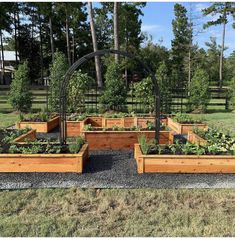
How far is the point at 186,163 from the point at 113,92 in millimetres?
9295

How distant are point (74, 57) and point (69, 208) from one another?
33082 millimetres

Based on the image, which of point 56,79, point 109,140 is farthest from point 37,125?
point 56,79

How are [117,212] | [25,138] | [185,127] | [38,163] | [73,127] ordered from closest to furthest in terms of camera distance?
[117,212], [38,163], [25,138], [185,127], [73,127]

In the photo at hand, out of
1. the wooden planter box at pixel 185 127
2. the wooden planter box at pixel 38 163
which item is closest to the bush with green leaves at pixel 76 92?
the wooden planter box at pixel 185 127

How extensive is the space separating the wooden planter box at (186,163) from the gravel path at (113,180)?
13cm

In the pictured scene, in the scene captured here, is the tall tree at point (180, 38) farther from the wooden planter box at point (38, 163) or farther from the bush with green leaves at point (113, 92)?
the wooden planter box at point (38, 163)

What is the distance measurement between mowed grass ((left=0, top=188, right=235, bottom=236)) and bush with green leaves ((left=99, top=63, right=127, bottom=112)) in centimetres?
996

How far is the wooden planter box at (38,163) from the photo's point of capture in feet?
17.0

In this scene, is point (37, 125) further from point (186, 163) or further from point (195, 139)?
point (186, 163)

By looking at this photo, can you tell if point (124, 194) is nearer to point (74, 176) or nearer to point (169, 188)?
point (169, 188)

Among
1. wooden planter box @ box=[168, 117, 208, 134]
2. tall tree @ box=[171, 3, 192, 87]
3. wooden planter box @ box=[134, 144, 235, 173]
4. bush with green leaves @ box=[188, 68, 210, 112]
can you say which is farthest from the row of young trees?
wooden planter box @ box=[134, 144, 235, 173]

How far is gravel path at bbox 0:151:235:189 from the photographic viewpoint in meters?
4.61

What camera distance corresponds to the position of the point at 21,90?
14.1 meters

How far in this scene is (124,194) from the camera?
14.0ft
